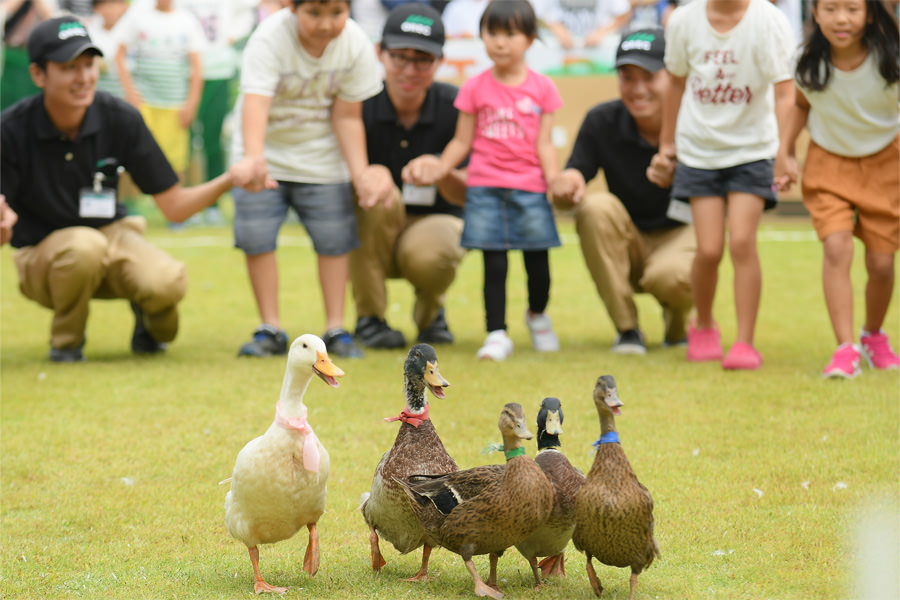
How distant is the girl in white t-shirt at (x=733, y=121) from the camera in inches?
237

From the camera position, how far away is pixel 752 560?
3.45 metres

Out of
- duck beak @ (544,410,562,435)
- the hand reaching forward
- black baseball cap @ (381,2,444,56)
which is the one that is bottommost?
the hand reaching forward

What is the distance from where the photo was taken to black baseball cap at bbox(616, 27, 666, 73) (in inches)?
261

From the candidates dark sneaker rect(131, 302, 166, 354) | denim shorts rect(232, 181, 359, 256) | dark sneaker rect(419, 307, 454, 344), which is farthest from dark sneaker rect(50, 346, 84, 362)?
dark sneaker rect(419, 307, 454, 344)

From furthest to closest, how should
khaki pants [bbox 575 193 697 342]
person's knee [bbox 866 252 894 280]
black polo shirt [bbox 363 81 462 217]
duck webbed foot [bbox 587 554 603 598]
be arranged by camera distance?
black polo shirt [bbox 363 81 462 217] → khaki pants [bbox 575 193 697 342] → person's knee [bbox 866 252 894 280] → duck webbed foot [bbox 587 554 603 598]

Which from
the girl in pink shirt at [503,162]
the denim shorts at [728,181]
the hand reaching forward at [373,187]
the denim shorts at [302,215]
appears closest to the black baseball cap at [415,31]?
the girl in pink shirt at [503,162]

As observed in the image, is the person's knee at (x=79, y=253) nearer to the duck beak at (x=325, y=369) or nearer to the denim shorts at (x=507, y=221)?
the denim shorts at (x=507, y=221)

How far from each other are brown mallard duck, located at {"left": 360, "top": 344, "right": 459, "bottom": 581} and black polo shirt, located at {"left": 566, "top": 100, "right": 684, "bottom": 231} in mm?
3751

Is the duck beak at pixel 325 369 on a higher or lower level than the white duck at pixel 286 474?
higher

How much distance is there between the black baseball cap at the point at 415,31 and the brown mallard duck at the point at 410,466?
3617 mm

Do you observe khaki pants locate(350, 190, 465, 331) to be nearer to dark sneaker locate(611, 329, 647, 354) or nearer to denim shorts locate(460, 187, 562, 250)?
denim shorts locate(460, 187, 562, 250)

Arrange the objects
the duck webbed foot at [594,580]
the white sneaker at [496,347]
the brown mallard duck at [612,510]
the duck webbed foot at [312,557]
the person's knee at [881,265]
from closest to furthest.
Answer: the brown mallard duck at [612,510], the duck webbed foot at [594,580], the duck webbed foot at [312,557], the person's knee at [881,265], the white sneaker at [496,347]

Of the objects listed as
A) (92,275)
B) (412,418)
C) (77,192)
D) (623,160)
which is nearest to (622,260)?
(623,160)

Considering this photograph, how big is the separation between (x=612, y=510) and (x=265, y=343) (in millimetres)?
3903
